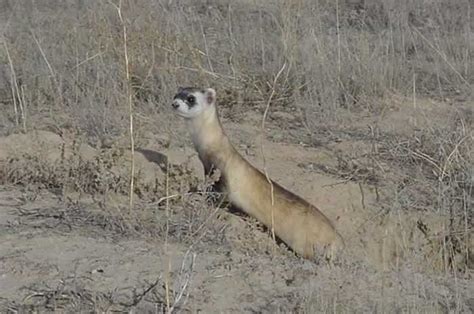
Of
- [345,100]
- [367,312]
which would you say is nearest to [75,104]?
[345,100]

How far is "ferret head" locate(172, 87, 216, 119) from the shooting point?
4656mm

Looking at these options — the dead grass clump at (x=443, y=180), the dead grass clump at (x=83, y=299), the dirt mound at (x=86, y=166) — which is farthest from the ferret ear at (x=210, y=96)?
the dead grass clump at (x=83, y=299)

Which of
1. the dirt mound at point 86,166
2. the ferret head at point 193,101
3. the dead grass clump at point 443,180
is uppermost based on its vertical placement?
the ferret head at point 193,101

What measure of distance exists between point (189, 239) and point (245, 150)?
5.31 feet

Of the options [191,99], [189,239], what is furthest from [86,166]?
[189,239]

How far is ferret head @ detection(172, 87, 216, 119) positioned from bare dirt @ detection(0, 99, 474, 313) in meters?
0.32

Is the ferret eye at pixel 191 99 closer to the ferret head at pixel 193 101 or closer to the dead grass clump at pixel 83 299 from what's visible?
the ferret head at pixel 193 101

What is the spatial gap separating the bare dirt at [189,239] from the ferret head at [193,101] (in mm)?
315

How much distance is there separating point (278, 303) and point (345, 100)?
295cm

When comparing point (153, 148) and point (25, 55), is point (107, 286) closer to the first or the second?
point (153, 148)

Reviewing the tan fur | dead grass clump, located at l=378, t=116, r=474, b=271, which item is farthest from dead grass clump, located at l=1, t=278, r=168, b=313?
dead grass clump, located at l=378, t=116, r=474, b=271

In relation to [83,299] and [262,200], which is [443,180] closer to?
[262,200]

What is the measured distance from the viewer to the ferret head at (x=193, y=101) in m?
4.66

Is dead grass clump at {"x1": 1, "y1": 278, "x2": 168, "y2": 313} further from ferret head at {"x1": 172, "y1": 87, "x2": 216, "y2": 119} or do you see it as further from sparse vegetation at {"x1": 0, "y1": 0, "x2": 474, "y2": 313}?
ferret head at {"x1": 172, "y1": 87, "x2": 216, "y2": 119}
